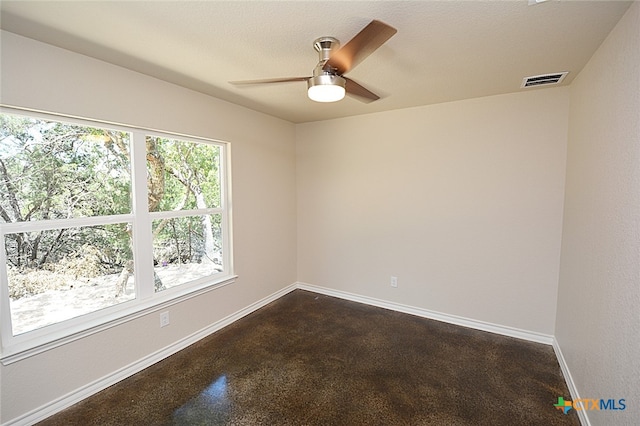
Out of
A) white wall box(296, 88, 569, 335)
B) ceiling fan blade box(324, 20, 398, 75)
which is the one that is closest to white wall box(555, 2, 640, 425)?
white wall box(296, 88, 569, 335)

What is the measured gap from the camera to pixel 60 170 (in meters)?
1.95

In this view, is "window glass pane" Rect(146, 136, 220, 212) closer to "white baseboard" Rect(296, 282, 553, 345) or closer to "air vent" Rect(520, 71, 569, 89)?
"white baseboard" Rect(296, 282, 553, 345)

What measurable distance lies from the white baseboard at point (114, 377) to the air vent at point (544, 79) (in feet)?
11.9

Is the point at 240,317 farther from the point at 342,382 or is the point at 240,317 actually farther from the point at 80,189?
the point at 80,189

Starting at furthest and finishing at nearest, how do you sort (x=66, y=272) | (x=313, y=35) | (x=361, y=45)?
(x=66, y=272)
(x=313, y=35)
(x=361, y=45)

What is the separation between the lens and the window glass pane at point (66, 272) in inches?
70.9

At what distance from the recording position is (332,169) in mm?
3844

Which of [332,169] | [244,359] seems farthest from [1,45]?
[332,169]

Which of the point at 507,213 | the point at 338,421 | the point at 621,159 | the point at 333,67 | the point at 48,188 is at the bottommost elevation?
the point at 338,421

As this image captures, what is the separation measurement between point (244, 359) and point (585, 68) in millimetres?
3578

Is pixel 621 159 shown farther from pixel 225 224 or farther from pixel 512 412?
pixel 225 224
